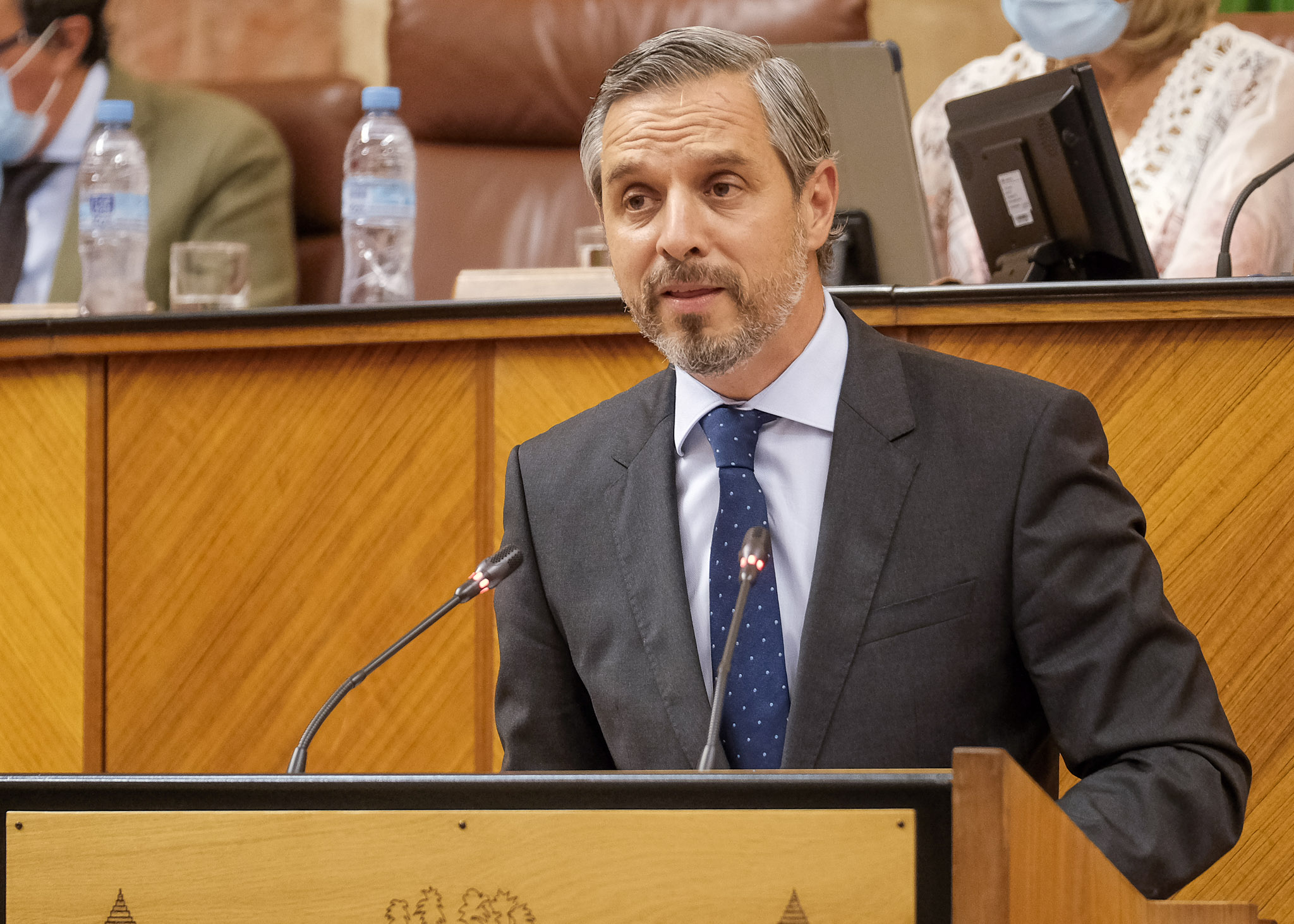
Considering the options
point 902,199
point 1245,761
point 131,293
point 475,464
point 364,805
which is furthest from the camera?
point 131,293

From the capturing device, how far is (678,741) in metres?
1.19

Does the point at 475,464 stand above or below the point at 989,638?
above

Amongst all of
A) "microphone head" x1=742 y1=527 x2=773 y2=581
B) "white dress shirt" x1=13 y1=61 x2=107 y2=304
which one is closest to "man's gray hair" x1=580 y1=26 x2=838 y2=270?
"microphone head" x1=742 y1=527 x2=773 y2=581

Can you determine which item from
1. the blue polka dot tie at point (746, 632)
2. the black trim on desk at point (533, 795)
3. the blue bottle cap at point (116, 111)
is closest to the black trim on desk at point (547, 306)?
the blue polka dot tie at point (746, 632)

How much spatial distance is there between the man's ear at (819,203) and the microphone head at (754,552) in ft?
1.31

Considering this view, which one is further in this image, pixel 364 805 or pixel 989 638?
pixel 989 638

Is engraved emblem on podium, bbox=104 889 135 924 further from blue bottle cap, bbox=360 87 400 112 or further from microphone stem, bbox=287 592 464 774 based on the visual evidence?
blue bottle cap, bbox=360 87 400 112

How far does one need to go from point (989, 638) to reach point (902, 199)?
2.94ft

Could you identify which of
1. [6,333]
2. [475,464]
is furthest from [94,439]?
[475,464]

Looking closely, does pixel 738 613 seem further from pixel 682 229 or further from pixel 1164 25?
pixel 1164 25

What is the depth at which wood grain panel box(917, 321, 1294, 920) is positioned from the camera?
1.46 m

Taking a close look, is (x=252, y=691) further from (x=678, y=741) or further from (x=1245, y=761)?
(x=1245, y=761)

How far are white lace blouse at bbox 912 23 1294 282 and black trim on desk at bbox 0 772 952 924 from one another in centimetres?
168

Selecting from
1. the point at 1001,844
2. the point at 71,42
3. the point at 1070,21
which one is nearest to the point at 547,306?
the point at 1001,844
